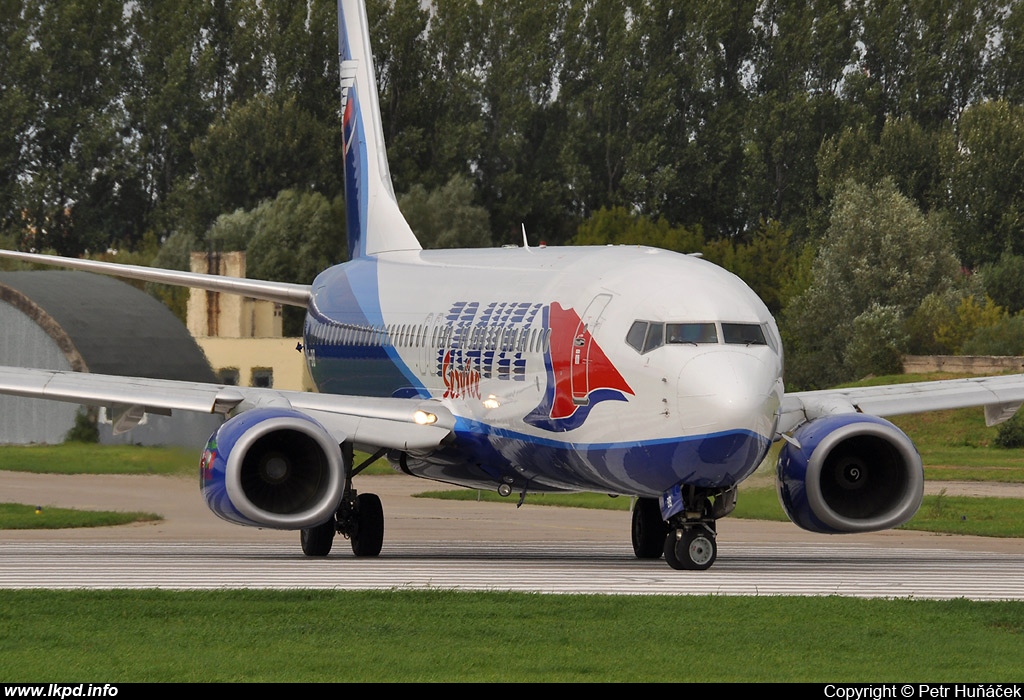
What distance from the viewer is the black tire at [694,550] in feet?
67.7

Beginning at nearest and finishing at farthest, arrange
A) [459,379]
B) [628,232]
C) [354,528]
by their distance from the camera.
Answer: [459,379] < [354,528] < [628,232]

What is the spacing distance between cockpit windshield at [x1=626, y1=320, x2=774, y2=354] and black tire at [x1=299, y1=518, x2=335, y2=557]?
6.15 m

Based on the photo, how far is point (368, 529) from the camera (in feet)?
80.6

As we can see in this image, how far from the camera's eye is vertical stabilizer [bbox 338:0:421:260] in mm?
32469

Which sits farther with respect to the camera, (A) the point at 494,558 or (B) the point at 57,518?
(B) the point at 57,518

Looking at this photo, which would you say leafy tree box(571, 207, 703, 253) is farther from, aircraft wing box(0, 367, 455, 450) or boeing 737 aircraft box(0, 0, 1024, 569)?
aircraft wing box(0, 367, 455, 450)

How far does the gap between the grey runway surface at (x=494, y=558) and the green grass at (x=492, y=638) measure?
1683mm

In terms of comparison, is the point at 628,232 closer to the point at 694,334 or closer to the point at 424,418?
the point at 424,418

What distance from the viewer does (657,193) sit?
290ft

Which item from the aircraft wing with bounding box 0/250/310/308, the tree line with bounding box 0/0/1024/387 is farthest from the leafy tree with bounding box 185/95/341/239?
the aircraft wing with bounding box 0/250/310/308

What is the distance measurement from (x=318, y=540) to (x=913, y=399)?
26.3ft

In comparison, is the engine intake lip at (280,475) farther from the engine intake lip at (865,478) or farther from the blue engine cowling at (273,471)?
the engine intake lip at (865,478)

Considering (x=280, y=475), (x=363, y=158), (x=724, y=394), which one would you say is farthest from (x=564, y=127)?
(x=724, y=394)

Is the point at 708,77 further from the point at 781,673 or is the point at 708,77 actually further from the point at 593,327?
the point at 781,673
